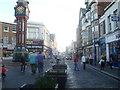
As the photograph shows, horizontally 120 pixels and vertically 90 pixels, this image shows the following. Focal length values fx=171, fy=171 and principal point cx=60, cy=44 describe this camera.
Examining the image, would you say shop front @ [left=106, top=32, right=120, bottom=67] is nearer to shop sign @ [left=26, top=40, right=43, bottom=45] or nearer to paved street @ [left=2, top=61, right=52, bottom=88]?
paved street @ [left=2, top=61, right=52, bottom=88]

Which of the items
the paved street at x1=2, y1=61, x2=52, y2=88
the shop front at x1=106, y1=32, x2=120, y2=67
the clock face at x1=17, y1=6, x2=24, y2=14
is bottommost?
the paved street at x1=2, y1=61, x2=52, y2=88

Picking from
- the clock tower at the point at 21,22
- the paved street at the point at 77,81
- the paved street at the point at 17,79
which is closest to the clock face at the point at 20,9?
the clock tower at the point at 21,22

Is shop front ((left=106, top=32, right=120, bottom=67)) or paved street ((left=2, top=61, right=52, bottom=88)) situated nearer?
paved street ((left=2, top=61, right=52, bottom=88))

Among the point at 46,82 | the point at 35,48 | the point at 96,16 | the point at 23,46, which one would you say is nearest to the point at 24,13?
the point at 23,46

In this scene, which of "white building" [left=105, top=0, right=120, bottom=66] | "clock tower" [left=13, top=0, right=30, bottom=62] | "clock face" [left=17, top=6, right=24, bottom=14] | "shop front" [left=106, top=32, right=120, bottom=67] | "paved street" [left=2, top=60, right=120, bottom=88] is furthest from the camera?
"clock face" [left=17, top=6, right=24, bottom=14]

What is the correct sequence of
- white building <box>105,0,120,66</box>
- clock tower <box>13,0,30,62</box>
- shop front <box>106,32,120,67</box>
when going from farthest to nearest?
clock tower <box>13,0,30,62</box> < shop front <box>106,32,120,67</box> < white building <box>105,0,120,66</box>

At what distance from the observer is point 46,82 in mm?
5516

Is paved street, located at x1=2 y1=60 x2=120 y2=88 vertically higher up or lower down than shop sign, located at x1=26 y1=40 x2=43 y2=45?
lower down

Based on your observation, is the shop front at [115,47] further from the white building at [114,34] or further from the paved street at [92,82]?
the paved street at [92,82]

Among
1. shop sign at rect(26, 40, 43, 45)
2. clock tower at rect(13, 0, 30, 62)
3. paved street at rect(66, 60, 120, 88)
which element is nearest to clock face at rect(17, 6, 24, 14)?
clock tower at rect(13, 0, 30, 62)

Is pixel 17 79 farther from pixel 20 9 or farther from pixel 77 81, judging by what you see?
pixel 20 9

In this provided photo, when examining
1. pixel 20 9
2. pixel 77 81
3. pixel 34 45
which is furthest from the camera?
pixel 34 45

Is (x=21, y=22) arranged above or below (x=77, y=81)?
above

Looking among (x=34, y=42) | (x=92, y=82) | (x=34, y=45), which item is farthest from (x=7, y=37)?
(x=92, y=82)
